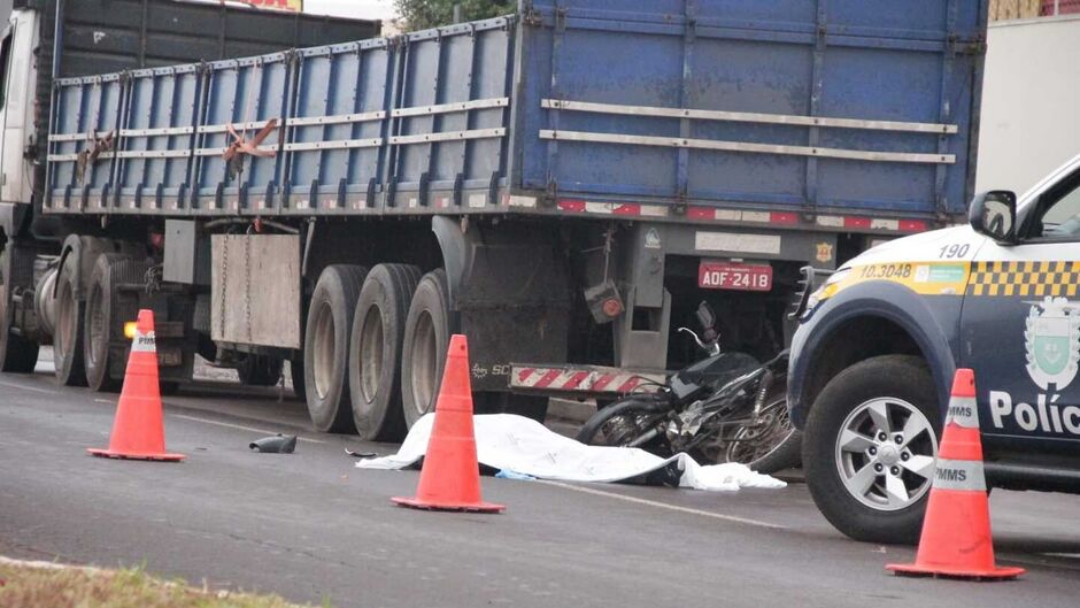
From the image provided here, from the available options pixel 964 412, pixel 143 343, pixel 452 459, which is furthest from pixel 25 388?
pixel 964 412

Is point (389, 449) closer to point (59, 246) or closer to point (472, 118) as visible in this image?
point (472, 118)

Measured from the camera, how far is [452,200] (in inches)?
575

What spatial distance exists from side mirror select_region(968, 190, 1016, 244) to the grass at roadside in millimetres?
3749

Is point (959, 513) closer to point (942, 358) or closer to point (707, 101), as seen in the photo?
point (942, 358)

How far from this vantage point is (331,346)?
17.0 meters

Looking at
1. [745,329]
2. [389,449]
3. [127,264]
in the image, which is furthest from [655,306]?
[127,264]

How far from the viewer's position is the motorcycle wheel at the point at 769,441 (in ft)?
43.4

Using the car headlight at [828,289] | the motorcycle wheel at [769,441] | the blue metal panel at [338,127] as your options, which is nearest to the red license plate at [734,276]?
the motorcycle wheel at [769,441]

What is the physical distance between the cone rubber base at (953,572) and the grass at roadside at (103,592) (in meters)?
2.72

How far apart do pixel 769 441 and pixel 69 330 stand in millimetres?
10317

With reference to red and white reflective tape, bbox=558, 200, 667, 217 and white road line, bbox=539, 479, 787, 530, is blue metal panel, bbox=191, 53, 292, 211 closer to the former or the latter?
red and white reflective tape, bbox=558, 200, 667, 217

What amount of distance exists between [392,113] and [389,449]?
2.40m

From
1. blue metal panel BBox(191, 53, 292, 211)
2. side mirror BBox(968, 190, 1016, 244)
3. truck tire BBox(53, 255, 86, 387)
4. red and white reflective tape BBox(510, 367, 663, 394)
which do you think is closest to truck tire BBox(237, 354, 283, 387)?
truck tire BBox(53, 255, 86, 387)

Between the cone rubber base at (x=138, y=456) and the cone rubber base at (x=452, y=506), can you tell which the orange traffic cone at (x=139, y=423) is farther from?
the cone rubber base at (x=452, y=506)
